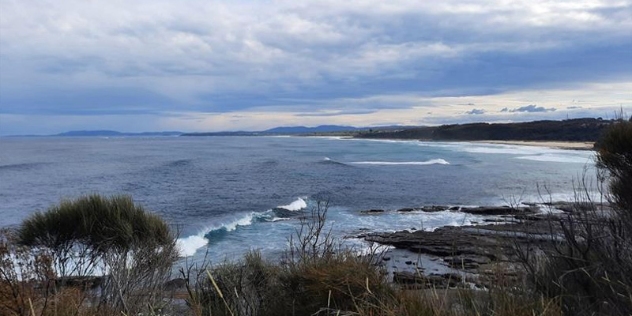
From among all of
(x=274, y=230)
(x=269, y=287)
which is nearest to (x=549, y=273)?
(x=269, y=287)

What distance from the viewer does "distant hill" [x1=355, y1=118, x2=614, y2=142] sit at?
101m

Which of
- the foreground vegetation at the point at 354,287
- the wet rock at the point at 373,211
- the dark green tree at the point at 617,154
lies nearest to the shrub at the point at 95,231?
the foreground vegetation at the point at 354,287

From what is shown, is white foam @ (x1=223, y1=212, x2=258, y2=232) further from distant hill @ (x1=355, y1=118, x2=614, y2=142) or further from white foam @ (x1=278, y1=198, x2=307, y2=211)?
distant hill @ (x1=355, y1=118, x2=614, y2=142)

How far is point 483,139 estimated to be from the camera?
132000 mm

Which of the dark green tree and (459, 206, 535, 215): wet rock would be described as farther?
(459, 206, 535, 215): wet rock

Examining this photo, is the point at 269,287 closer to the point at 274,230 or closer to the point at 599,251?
the point at 599,251

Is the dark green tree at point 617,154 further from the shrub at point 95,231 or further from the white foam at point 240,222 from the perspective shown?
the white foam at point 240,222

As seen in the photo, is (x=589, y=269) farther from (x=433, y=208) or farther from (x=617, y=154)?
(x=433, y=208)

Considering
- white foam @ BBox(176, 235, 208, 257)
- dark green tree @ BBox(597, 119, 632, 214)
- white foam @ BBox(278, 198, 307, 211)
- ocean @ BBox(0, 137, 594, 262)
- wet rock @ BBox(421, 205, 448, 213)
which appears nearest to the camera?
dark green tree @ BBox(597, 119, 632, 214)

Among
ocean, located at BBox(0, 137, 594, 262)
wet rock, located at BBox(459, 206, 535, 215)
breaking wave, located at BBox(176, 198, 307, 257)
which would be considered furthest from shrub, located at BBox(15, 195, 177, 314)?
wet rock, located at BBox(459, 206, 535, 215)

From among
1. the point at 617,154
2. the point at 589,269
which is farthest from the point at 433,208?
the point at 589,269

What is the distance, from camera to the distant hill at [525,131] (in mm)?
101419

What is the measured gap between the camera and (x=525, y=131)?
395 ft

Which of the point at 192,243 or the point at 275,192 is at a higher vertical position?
the point at 275,192
